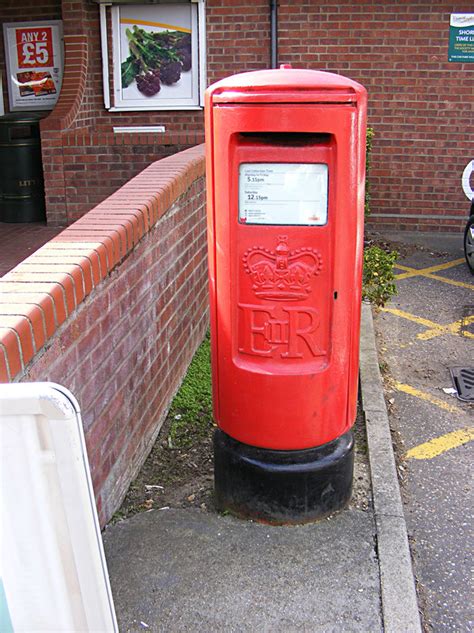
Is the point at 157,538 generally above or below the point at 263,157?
below

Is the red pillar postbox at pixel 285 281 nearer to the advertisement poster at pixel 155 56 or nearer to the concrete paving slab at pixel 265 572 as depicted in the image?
the concrete paving slab at pixel 265 572

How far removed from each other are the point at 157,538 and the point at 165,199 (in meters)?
1.96

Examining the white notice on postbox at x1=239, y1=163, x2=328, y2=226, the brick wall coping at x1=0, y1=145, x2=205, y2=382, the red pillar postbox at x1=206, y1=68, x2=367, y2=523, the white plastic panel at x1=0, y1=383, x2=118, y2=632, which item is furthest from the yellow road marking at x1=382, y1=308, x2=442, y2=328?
the white plastic panel at x1=0, y1=383, x2=118, y2=632

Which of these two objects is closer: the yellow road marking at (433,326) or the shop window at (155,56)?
the yellow road marking at (433,326)

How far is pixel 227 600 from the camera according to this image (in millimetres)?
2887

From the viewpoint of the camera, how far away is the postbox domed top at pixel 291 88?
111 inches

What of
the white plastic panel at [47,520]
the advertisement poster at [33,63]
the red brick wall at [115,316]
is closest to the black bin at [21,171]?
the advertisement poster at [33,63]

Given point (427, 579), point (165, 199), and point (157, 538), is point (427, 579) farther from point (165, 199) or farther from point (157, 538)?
point (165, 199)

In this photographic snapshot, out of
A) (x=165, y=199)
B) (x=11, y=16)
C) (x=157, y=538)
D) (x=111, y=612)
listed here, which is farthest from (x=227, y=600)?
(x=11, y=16)

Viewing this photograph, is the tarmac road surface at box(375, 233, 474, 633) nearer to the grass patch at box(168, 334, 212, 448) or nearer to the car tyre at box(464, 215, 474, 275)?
the car tyre at box(464, 215, 474, 275)

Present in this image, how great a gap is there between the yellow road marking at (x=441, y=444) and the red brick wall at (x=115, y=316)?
5.02 ft

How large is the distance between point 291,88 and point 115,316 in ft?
4.24

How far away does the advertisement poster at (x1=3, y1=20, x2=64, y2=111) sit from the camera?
31.3 ft

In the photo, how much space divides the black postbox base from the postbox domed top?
5.00 ft
